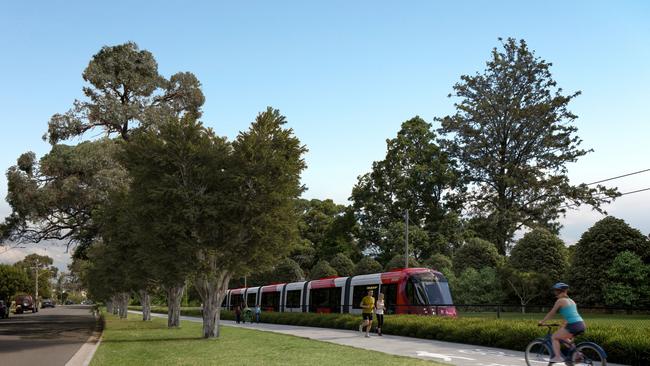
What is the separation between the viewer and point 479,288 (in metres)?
40.8

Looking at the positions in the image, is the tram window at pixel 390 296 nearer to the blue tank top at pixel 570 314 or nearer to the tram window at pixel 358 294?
the tram window at pixel 358 294

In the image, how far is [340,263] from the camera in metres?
58.7

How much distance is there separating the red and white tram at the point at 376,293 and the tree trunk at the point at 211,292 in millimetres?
8131

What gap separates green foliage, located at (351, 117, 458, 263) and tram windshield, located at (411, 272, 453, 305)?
2955cm

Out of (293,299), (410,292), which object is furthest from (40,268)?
(410,292)

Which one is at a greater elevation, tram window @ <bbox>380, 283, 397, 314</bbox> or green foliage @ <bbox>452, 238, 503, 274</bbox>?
green foliage @ <bbox>452, 238, 503, 274</bbox>

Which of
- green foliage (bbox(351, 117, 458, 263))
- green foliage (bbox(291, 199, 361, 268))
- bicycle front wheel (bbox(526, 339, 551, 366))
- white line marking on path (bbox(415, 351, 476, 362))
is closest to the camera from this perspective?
bicycle front wheel (bbox(526, 339, 551, 366))

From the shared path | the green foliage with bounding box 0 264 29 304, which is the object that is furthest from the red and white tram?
the green foliage with bounding box 0 264 29 304

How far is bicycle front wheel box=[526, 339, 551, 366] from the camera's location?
451 inches

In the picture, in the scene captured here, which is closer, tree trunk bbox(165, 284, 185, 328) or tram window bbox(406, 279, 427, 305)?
tree trunk bbox(165, 284, 185, 328)

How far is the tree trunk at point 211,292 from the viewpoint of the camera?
21.5 m

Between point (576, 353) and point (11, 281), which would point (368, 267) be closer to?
point (576, 353)

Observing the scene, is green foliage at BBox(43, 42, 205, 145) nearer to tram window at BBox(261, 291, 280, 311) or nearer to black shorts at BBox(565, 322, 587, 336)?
tram window at BBox(261, 291, 280, 311)

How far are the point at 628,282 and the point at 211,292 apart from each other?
22202 mm
